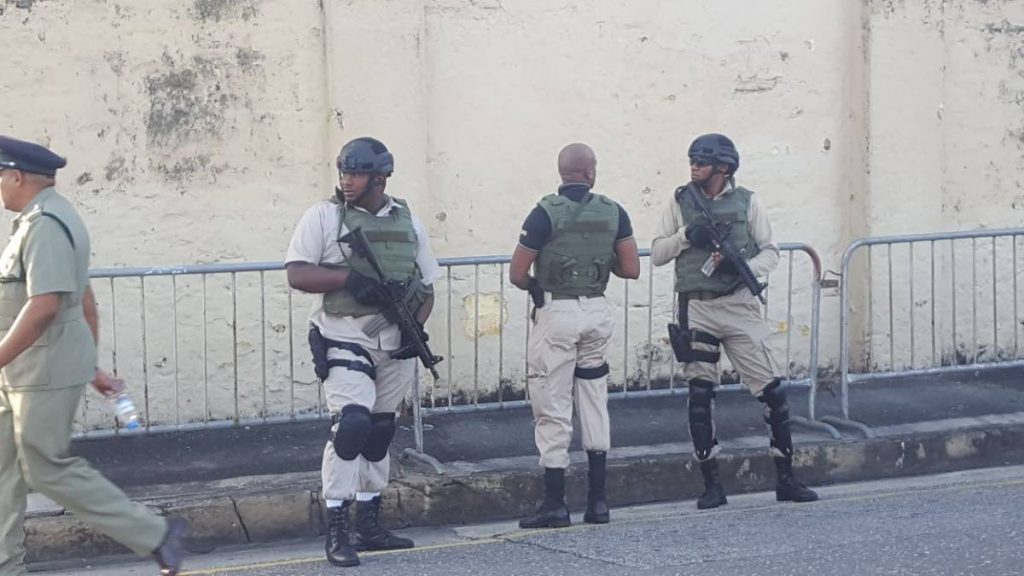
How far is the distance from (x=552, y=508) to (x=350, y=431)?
1.32 m

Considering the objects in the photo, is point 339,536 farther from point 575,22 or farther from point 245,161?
point 575,22

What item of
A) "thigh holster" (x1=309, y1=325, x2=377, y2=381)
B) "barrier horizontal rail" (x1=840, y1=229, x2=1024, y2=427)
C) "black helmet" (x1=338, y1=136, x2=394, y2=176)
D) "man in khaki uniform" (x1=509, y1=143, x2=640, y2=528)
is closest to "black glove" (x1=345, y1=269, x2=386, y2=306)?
"thigh holster" (x1=309, y1=325, x2=377, y2=381)

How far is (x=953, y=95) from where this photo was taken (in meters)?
10.4

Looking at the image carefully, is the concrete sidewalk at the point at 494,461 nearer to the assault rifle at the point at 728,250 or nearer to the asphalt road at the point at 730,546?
the asphalt road at the point at 730,546

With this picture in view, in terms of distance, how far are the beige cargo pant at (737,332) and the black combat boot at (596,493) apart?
71 cm

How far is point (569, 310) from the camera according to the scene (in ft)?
23.3

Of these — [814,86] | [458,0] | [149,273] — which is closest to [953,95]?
[814,86]

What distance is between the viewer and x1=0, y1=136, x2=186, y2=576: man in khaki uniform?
5.36 meters

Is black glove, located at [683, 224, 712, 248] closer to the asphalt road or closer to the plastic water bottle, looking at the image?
the asphalt road

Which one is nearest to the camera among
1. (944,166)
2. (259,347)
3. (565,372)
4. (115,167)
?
(565,372)

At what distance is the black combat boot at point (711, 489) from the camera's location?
7.60 m

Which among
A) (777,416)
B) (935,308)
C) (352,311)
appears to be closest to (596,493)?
(777,416)

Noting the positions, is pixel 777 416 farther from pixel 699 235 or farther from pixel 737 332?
pixel 699 235

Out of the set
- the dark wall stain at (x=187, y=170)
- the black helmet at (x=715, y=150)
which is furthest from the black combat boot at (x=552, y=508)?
the dark wall stain at (x=187, y=170)
